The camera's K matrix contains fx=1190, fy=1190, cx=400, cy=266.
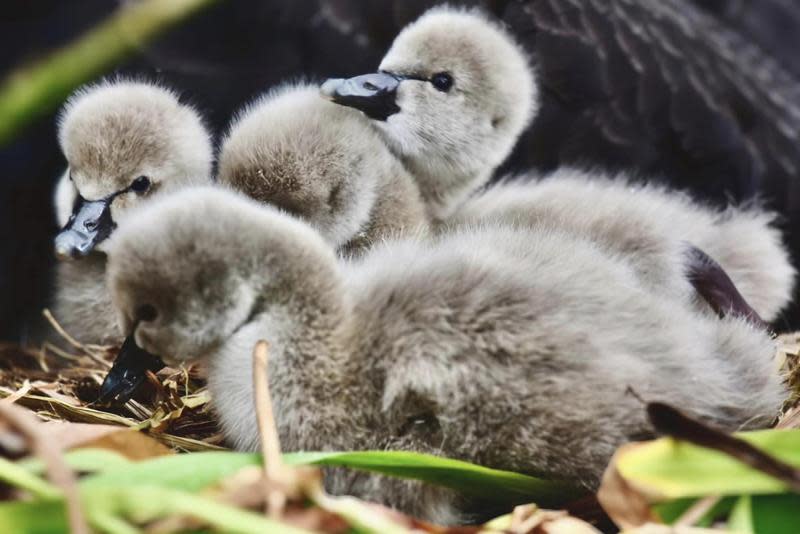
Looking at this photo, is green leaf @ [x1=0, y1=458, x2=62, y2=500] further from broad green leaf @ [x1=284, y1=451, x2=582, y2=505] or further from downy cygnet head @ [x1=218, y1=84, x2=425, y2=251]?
downy cygnet head @ [x1=218, y1=84, x2=425, y2=251]

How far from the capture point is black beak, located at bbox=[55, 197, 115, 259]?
148cm

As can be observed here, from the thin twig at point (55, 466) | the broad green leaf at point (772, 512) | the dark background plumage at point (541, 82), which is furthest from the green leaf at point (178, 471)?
the dark background plumage at point (541, 82)

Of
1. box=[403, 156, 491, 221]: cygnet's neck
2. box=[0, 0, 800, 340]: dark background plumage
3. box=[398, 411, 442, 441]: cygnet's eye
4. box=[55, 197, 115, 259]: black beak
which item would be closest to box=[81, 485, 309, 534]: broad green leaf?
box=[398, 411, 442, 441]: cygnet's eye

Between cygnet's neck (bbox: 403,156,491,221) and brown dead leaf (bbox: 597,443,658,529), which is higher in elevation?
cygnet's neck (bbox: 403,156,491,221)

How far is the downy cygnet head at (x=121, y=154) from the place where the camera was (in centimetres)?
155

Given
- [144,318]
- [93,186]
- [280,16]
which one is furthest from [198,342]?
[280,16]

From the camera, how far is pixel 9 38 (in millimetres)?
2078

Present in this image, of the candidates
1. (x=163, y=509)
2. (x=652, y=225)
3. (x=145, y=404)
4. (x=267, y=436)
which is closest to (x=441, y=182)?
(x=652, y=225)

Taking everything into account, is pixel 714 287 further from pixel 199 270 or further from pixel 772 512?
pixel 199 270

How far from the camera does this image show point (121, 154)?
155cm

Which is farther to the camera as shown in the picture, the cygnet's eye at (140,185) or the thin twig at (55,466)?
the cygnet's eye at (140,185)

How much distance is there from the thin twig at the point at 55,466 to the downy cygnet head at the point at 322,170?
2.15 ft

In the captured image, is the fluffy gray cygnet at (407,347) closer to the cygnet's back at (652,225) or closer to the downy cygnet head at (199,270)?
the downy cygnet head at (199,270)

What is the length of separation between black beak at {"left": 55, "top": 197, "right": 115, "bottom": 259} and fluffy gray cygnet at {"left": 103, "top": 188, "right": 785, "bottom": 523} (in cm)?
31
